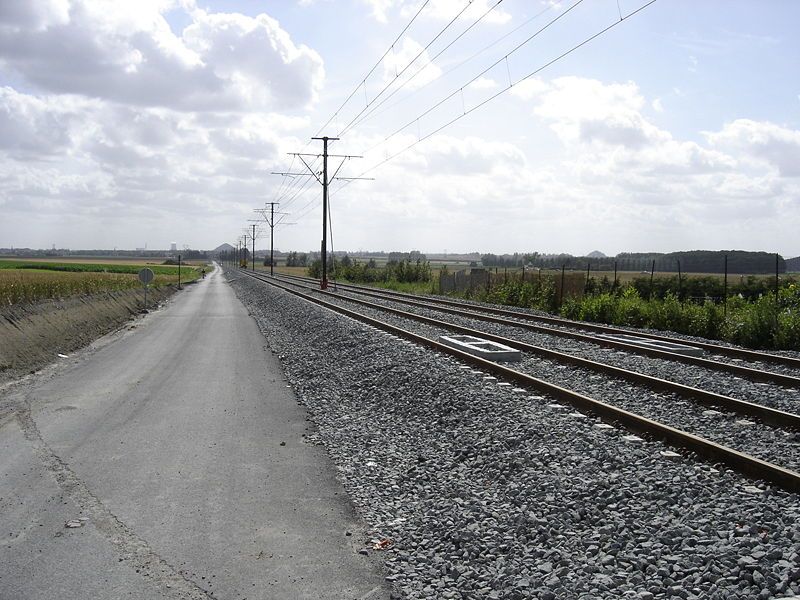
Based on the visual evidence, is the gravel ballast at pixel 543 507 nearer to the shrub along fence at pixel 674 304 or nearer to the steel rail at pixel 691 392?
the steel rail at pixel 691 392

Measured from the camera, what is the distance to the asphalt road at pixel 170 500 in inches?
214

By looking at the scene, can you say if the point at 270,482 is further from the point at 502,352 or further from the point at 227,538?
the point at 502,352

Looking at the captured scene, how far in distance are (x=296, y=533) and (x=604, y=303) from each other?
23124 millimetres

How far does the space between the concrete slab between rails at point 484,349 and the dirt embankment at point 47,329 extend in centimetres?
984

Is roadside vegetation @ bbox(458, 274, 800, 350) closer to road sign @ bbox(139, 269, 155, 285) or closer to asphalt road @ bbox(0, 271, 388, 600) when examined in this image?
asphalt road @ bbox(0, 271, 388, 600)

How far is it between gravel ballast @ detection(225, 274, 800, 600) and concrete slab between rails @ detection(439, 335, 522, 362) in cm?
371

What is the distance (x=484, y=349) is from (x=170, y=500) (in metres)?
9.90

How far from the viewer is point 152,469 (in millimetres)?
8352

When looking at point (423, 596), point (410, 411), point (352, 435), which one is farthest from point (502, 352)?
point (423, 596)

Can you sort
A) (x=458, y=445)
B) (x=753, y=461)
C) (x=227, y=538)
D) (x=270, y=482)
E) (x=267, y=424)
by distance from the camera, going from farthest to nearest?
(x=267, y=424) → (x=458, y=445) → (x=270, y=482) → (x=753, y=461) → (x=227, y=538)

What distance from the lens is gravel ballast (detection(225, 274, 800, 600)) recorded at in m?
4.95

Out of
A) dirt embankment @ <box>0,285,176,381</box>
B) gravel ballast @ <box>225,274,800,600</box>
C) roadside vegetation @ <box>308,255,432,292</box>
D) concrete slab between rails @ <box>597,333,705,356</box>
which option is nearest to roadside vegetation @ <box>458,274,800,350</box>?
concrete slab between rails @ <box>597,333,705,356</box>

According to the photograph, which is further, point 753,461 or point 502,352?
point 502,352

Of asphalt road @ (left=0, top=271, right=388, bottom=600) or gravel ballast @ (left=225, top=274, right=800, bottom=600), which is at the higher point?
gravel ballast @ (left=225, top=274, right=800, bottom=600)
